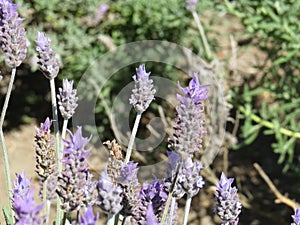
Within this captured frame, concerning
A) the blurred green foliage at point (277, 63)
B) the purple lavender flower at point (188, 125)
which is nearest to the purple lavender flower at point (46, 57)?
the purple lavender flower at point (188, 125)

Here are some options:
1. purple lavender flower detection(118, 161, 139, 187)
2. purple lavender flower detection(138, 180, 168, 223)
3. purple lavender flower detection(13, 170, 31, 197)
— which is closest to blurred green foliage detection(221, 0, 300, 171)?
purple lavender flower detection(138, 180, 168, 223)

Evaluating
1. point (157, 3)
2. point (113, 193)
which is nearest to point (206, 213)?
point (157, 3)

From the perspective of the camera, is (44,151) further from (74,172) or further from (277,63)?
(277,63)

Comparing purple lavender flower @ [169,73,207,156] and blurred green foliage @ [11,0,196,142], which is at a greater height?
blurred green foliage @ [11,0,196,142]

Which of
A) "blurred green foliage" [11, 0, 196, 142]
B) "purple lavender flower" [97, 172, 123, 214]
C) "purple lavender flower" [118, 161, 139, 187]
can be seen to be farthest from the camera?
"blurred green foliage" [11, 0, 196, 142]

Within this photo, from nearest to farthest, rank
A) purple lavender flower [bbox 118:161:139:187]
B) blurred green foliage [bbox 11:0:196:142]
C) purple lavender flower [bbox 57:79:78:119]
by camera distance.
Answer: purple lavender flower [bbox 118:161:139:187] → purple lavender flower [bbox 57:79:78:119] → blurred green foliage [bbox 11:0:196:142]

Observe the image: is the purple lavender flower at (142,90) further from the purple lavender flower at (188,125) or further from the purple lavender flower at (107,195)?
the purple lavender flower at (107,195)

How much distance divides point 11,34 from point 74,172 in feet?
1.34

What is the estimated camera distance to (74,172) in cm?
113

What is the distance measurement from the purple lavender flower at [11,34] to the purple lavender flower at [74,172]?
1.09 feet

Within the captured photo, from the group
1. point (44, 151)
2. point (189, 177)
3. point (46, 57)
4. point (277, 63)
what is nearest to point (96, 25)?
point (277, 63)

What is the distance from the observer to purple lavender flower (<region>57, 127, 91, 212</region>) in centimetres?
112

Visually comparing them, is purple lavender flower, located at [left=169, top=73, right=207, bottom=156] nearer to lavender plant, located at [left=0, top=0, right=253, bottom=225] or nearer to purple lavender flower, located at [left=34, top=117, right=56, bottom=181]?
lavender plant, located at [left=0, top=0, right=253, bottom=225]

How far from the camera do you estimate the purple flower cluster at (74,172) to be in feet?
3.68
